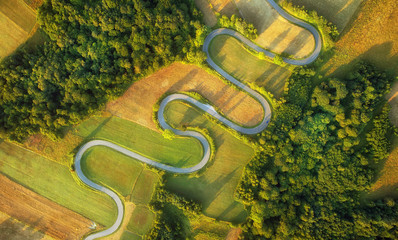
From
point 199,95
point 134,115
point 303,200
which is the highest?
point 199,95

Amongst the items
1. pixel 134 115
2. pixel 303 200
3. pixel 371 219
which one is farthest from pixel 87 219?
pixel 371 219

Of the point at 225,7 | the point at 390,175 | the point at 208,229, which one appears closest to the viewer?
the point at 390,175

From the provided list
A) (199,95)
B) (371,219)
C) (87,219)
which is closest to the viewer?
(371,219)

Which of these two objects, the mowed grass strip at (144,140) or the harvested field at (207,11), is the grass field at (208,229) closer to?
the mowed grass strip at (144,140)

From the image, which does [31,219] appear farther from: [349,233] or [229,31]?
Answer: [349,233]

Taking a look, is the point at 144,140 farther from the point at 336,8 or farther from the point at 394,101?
the point at 394,101

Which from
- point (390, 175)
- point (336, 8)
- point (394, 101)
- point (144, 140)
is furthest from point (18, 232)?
point (394, 101)
